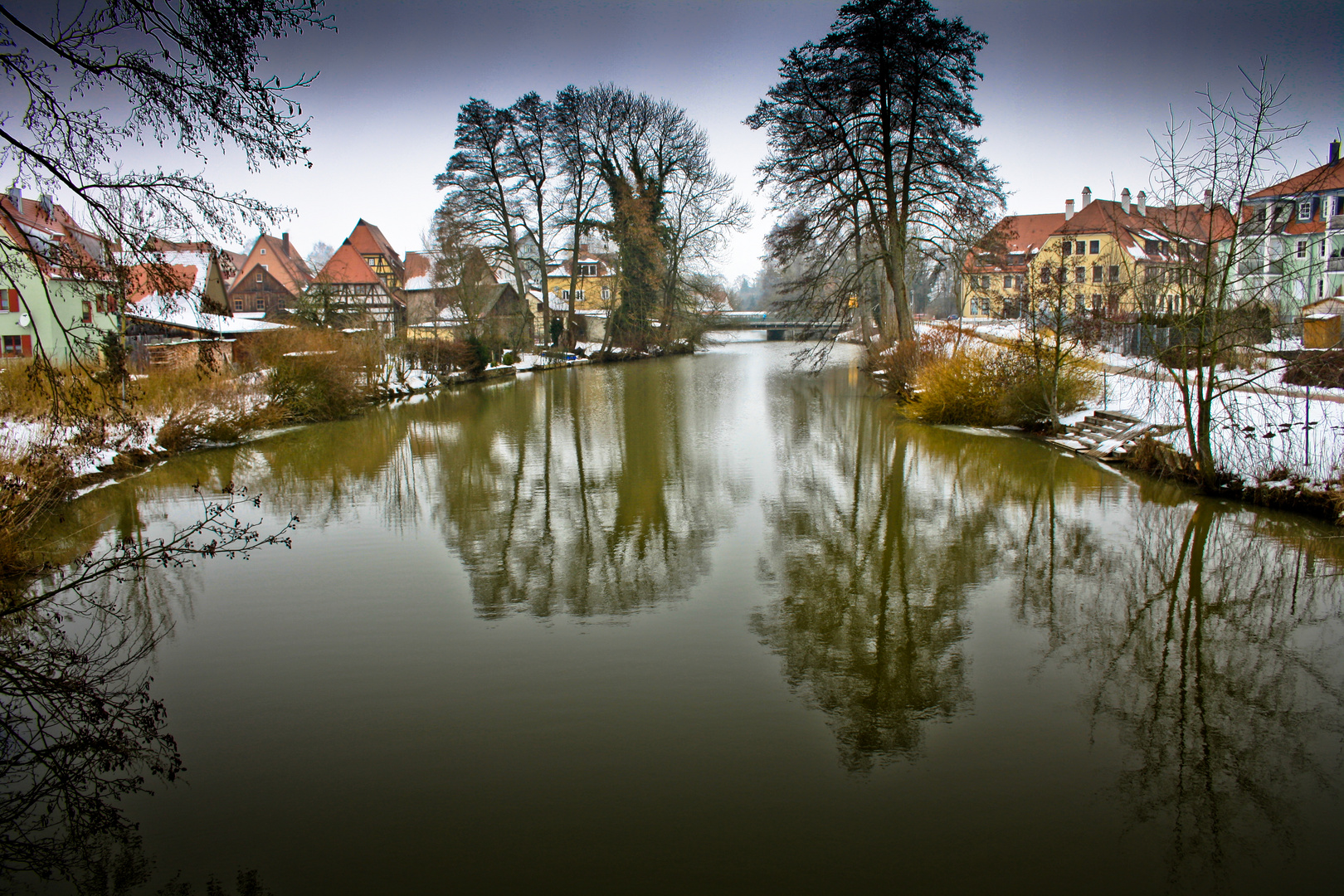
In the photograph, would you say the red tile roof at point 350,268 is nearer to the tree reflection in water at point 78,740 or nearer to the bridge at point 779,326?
the bridge at point 779,326

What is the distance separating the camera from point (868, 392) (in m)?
27.8

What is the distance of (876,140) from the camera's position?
24.7 metres

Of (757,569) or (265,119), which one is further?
(757,569)

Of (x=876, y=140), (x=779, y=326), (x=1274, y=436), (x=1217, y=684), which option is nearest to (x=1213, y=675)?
(x=1217, y=684)

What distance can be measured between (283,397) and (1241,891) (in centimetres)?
2304

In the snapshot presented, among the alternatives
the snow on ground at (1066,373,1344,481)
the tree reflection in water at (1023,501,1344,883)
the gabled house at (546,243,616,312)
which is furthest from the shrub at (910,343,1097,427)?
the gabled house at (546,243,616,312)

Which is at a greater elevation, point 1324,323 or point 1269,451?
point 1324,323

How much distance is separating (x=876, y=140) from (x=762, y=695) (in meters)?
22.2

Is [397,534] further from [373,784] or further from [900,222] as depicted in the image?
[900,222]

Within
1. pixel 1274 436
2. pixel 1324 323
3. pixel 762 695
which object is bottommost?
pixel 762 695

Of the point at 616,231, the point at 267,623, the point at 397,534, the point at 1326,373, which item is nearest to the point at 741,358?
the point at 616,231

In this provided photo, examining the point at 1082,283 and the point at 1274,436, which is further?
the point at 1082,283

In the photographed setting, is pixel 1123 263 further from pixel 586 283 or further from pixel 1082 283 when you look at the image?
pixel 586 283

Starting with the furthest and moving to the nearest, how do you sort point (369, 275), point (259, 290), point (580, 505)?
point (259, 290)
point (369, 275)
point (580, 505)
